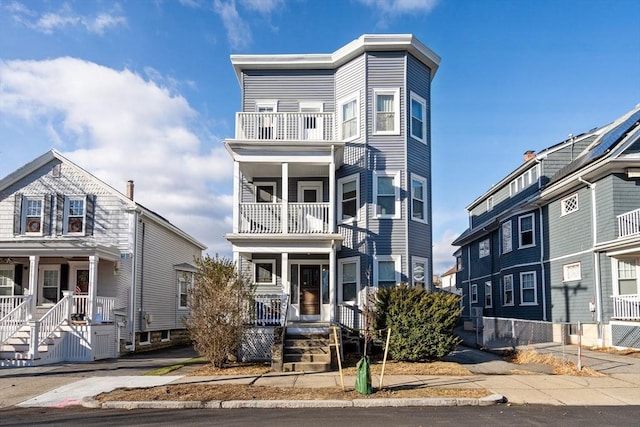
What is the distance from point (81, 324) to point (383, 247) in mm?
10495

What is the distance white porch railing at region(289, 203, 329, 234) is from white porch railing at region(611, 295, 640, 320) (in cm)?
A: 1029

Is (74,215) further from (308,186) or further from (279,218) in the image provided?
(308,186)

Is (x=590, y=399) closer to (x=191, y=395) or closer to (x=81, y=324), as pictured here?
(x=191, y=395)

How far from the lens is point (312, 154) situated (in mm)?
18906

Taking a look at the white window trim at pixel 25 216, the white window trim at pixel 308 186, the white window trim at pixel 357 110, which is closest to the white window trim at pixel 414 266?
the white window trim at pixel 308 186

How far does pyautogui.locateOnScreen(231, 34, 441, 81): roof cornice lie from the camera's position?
19.9 metres

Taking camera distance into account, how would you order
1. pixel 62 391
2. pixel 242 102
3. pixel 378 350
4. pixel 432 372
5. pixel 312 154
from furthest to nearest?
1. pixel 242 102
2. pixel 312 154
3. pixel 378 350
4. pixel 432 372
5. pixel 62 391

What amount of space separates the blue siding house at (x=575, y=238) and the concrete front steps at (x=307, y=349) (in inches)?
309

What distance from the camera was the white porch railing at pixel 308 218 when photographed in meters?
18.7

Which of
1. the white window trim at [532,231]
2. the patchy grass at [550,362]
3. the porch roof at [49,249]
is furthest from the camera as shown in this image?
the white window trim at [532,231]

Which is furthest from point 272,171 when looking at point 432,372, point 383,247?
point 432,372

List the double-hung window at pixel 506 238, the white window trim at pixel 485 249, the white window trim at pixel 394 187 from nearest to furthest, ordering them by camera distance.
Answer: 1. the white window trim at pixel 394 187
2. the double-hung window at pixel 506 238
3. the white window trim at pixel 485 249

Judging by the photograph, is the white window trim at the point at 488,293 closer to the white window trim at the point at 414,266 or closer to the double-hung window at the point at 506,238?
the double-hung window at the point at 506,238

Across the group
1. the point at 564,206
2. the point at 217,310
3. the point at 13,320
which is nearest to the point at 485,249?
the point at 564,206
